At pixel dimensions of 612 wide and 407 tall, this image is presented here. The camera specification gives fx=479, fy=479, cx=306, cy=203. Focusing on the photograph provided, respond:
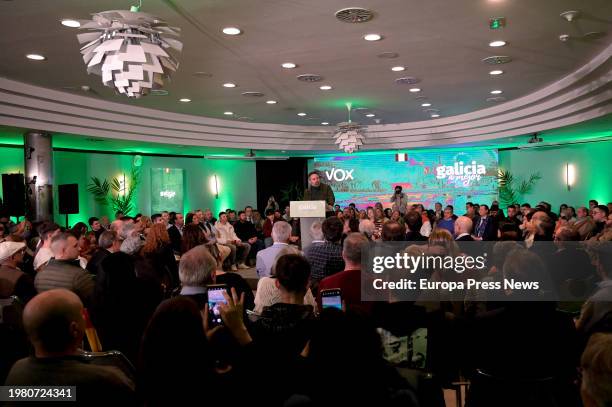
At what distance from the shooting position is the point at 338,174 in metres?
15.5

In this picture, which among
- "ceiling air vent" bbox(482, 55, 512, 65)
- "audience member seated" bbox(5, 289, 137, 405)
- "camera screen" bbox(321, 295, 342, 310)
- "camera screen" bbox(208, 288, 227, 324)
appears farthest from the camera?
"ceiling air vent" bbox(482, 55, 512, 65)

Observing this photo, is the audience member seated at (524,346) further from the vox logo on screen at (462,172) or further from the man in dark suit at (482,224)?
the vox logo on screen at (462,172)

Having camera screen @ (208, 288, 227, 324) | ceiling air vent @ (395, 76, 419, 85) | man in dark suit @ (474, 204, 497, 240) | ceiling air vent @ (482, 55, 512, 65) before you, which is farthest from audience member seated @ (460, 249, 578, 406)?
ceiling air vent @ (395, 76, 419, 85)

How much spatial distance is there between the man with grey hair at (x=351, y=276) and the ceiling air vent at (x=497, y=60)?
4.96 meters

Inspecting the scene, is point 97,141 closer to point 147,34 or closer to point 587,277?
point 147,34

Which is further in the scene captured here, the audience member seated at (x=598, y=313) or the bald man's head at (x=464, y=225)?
the bald man's head at (x=464, y=225)

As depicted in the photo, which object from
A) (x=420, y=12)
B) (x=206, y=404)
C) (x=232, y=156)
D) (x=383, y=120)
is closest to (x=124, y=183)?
(x=232, y=156)

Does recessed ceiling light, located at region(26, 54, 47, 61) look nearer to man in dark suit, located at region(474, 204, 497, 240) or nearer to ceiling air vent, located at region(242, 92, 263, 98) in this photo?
ceiling air vent, located at region(242, 92, 263, 98)

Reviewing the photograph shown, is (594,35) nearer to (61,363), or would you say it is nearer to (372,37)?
(372,37)

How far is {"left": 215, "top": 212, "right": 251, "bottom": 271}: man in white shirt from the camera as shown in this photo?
10568 mm

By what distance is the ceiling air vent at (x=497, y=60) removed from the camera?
702 cm

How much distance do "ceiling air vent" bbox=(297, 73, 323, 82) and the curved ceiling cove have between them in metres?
0.07

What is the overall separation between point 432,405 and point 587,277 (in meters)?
2.55

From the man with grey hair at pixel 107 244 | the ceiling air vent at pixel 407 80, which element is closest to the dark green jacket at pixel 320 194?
the ceiling air vent at pixel 407 80
